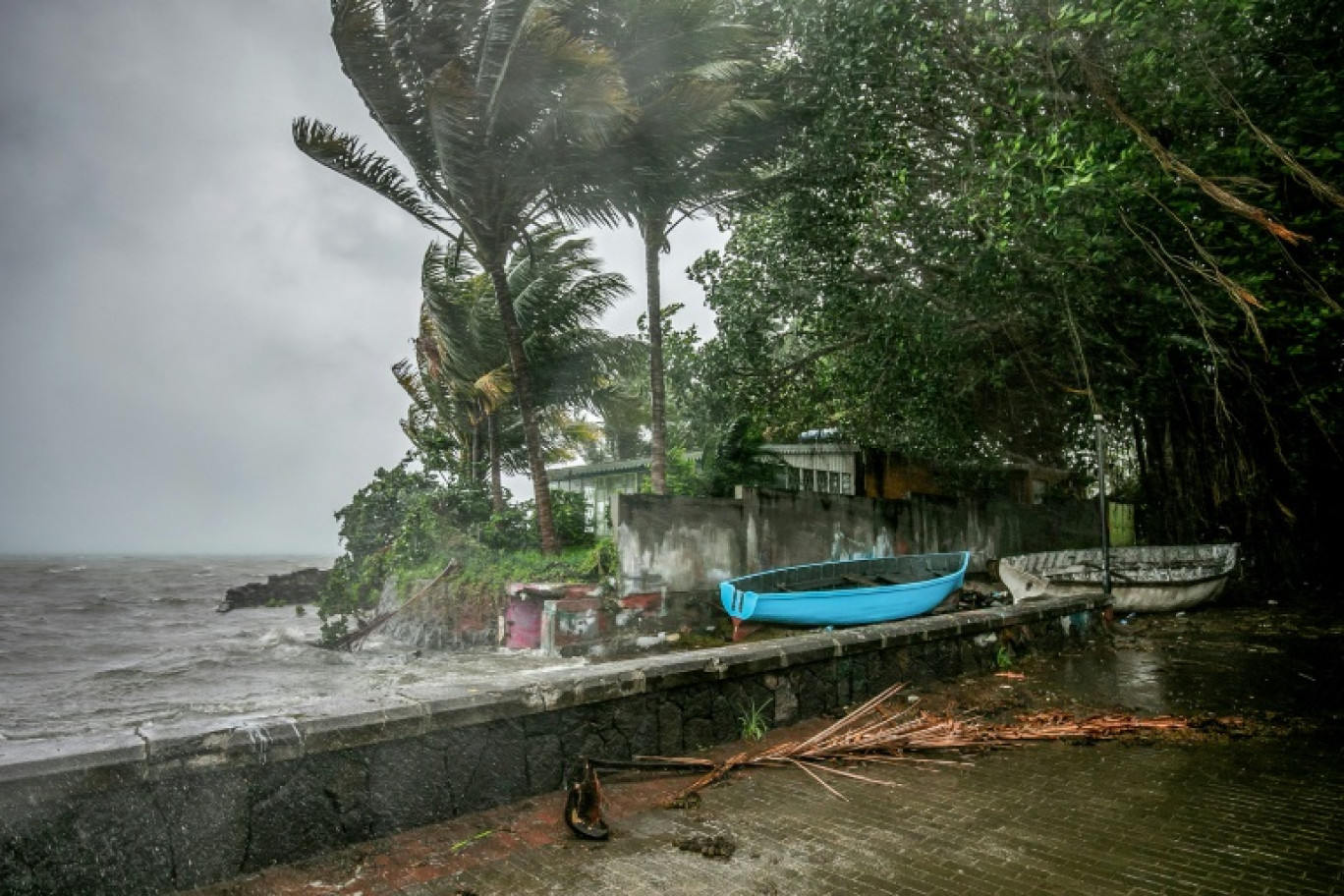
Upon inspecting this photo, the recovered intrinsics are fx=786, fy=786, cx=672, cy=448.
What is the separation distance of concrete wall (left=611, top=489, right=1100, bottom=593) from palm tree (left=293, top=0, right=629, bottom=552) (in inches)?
192

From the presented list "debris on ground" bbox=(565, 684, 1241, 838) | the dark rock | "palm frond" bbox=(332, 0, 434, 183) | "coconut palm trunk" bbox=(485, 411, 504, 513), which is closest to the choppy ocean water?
"debris on ground" bbox=(565, 684, 1241, 838)

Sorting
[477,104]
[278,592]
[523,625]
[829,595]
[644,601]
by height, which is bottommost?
[278,592]

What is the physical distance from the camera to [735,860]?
3131 mm

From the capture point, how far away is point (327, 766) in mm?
3180

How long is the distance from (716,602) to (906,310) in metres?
5.28

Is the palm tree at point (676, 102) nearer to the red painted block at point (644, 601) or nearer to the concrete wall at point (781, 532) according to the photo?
the concrete wall at point (781, 532)

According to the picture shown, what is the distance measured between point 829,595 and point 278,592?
29290mm

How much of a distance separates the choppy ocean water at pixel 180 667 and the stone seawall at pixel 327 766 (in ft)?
0.94

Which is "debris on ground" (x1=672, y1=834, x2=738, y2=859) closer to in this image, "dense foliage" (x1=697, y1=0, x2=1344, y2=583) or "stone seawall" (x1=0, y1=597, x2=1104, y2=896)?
"stone seawall" (x1=0, y1=597, x2=1104, y2=896)

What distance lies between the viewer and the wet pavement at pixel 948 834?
2.94 m

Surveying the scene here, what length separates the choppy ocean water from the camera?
11141 millimetres

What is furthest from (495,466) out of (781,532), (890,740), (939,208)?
(890,740)

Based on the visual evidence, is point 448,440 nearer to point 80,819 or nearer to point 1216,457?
point 1216,457

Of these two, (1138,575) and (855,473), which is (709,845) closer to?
(1138,575)
